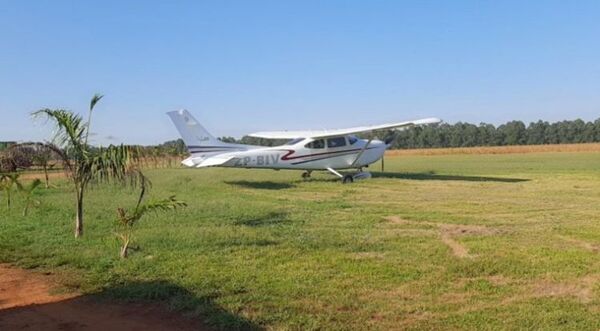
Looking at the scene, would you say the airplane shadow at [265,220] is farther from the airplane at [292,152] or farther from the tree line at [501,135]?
the tree line at [501,135]

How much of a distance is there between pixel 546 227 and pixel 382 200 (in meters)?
5.56

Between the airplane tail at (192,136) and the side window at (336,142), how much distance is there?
13.3 ft

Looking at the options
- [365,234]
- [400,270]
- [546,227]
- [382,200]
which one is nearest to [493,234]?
[546,227]

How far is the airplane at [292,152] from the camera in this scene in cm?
2128

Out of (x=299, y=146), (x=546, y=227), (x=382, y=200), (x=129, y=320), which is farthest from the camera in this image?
(x=299, y=146)

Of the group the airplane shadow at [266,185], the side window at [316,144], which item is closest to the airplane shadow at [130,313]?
the airplane shadow at [266,185]

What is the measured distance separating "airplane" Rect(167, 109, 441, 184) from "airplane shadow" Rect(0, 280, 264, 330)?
15108 mm

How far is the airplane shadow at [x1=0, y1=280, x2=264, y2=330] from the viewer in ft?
Answer: 16.0

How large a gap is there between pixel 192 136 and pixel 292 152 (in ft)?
13.4

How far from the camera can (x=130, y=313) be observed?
5.25m

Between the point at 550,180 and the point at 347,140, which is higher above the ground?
the point at 347,140

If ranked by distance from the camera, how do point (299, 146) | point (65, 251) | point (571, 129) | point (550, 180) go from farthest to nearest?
point (571, 129) → point (299, 146) → point (550, 180) → point (65, 251)

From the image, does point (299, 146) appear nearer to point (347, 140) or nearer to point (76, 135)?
point (347, 140)

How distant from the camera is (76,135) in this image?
842 centimetres
